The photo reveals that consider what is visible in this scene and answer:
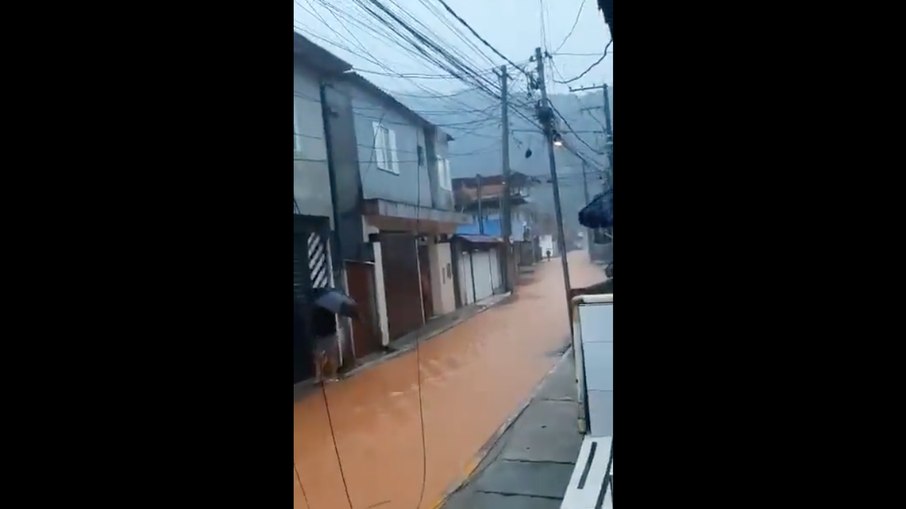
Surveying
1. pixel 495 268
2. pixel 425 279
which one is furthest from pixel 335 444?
pixel 495 268

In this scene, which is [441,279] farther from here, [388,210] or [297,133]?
[297,133]

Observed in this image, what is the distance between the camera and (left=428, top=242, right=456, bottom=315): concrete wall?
131cm

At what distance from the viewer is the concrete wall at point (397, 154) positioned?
4.23ft

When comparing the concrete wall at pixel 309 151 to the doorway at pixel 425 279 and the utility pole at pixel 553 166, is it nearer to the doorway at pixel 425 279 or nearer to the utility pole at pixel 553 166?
the doorway at pixel 425 279

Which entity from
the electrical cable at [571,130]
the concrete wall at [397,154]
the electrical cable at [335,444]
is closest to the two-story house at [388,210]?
the concrete wall at [397,154]

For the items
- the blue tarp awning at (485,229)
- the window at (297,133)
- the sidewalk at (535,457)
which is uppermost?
the window at (297,133)

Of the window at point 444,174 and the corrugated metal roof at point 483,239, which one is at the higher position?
the window at point 444,174

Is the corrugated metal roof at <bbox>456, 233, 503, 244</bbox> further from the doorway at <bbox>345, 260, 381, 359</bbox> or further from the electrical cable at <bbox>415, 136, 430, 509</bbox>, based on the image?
the doorway at <bbox>345, 260, 381, 359</bbox>

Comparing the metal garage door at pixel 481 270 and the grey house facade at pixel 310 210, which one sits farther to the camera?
the metal garage door at pixel 481 270

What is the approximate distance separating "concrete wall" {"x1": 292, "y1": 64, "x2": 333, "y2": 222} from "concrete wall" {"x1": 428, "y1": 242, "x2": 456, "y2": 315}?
0.78 feet

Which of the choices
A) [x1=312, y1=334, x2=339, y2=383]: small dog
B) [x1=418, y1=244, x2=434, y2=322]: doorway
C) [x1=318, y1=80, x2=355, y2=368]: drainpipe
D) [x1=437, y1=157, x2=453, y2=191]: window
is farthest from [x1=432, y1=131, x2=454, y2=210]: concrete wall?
[x1=312, y1=334, x2=339, y2=383]: small dog

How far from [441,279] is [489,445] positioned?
382 millimetres
